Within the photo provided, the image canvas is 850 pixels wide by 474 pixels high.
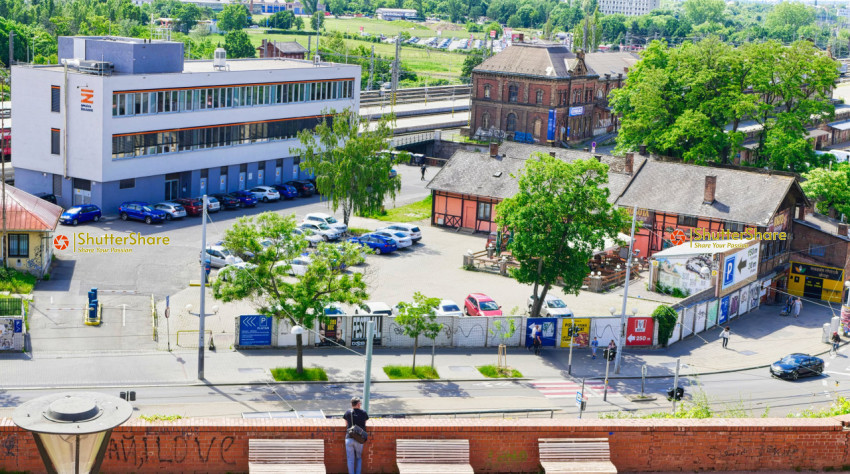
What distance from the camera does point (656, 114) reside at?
85.3 m

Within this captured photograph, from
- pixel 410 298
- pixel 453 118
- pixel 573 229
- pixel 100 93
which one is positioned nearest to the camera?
pixel 573 229

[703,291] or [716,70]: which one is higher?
[716,70]

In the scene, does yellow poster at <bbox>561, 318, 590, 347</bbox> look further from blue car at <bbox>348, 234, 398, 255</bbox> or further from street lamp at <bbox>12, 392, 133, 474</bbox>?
street lamp at <bbox>12, 392, 133, 474</bbox>

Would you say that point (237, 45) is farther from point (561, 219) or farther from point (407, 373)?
point (407, 373)

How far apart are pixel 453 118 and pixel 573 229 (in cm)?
7780

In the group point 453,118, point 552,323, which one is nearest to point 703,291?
point 552,323

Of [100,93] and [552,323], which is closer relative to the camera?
[552,323]

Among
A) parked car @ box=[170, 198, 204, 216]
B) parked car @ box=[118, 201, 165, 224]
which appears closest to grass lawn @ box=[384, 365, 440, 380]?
parked car @ box=[118, 201, 165, 224]

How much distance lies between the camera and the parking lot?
50.1 meters

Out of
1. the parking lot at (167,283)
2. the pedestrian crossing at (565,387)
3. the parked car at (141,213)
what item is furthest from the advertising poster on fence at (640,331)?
the parked car at (141,213)

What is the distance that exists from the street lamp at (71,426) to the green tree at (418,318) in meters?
31.1

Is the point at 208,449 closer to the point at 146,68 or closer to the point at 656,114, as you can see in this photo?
the point at 146,68

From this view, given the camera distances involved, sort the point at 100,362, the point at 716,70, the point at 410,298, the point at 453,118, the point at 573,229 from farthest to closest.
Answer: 1. the point at 453,118
2. the point at 716,70
3. the point at 410,298
4. the point at 573,229
5. the point at 100,362
